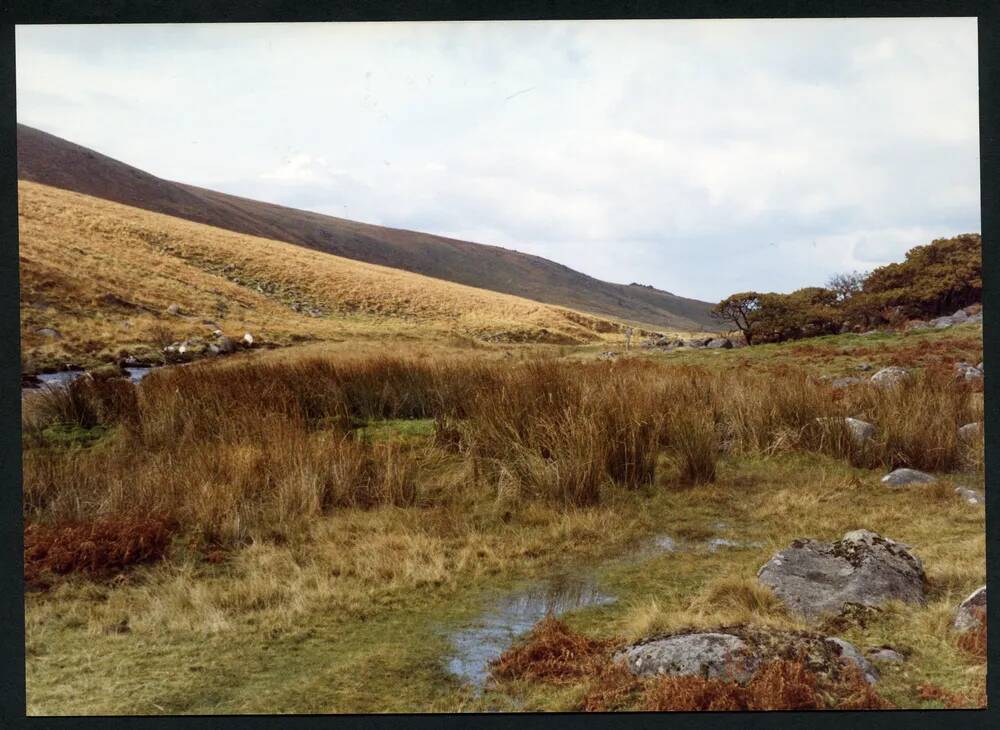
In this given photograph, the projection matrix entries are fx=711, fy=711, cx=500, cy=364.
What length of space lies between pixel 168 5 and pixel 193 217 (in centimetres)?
4834

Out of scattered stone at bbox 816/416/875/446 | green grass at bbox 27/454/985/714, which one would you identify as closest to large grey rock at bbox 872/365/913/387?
scattered stone at bbox 816/416/875/446

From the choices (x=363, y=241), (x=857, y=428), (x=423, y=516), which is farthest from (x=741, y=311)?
(x=363, y=241)

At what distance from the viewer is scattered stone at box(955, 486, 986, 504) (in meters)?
4.88

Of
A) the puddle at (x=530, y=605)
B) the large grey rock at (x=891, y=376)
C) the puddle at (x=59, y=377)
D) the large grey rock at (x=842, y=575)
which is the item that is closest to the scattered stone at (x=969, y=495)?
the large grey rock at (x=842, y=575)

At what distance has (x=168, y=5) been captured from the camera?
394cm

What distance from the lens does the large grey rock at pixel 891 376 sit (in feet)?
22.4

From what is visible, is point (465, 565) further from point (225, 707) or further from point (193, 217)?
point (193, 217)

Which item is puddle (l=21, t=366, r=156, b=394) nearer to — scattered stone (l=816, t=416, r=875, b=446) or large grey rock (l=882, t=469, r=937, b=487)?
scattered stone (l=816, t=416, r=875, b=446)

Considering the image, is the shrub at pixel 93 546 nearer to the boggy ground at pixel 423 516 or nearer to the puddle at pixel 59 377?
the boggy ground at pixel 423 516

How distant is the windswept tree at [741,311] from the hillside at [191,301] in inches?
85.4

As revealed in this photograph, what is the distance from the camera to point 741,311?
844 centimetres

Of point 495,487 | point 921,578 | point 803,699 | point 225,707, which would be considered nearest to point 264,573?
point 225,707

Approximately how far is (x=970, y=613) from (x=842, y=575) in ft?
2.04

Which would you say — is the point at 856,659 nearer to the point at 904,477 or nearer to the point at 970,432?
the point at 904,477
